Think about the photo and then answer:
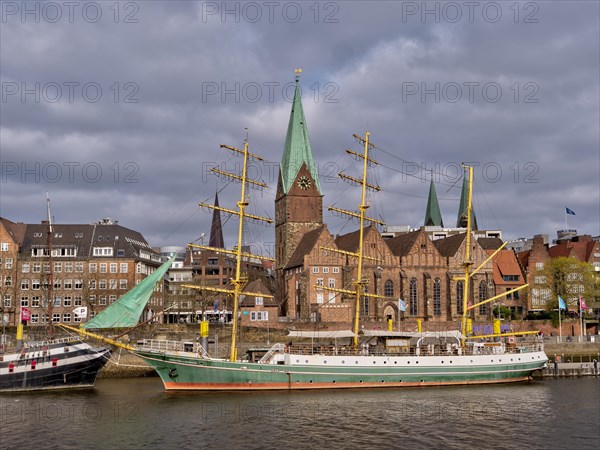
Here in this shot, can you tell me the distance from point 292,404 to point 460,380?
730 inches

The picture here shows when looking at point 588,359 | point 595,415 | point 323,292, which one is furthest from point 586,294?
point 595,415

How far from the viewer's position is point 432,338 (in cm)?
Result: 6950

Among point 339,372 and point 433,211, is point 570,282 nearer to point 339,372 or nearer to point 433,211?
point 339,372

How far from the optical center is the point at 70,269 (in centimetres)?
9538

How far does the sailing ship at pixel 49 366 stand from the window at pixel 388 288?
53.7 meters

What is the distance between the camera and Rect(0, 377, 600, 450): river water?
36406 millimetres

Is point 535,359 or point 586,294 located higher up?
point 586,294

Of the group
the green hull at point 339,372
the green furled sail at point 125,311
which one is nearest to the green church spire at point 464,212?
the green hull at point 339,372

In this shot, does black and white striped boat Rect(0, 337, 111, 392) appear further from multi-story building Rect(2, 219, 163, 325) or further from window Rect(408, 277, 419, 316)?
window Rect(408, 277, 419, 316)

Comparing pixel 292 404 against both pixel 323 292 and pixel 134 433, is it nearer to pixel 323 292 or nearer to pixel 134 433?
pixel 134 433

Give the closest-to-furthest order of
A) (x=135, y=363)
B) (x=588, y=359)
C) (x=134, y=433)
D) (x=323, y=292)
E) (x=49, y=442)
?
1. (x=49, y=442)
2. (x=134, y=433)
3. (x=135, y=363)
4. (x=588, y=359)
5. (x=323, y=292)

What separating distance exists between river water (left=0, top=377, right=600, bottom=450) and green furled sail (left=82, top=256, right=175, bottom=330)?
5.25 meters

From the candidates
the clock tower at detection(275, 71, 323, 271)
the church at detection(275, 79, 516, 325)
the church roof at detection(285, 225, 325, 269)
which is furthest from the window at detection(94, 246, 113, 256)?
the clock tower at detection(275, 71, 323, 271)

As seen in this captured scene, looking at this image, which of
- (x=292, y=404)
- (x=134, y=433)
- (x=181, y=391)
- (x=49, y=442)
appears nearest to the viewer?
(x=49, y=442)
